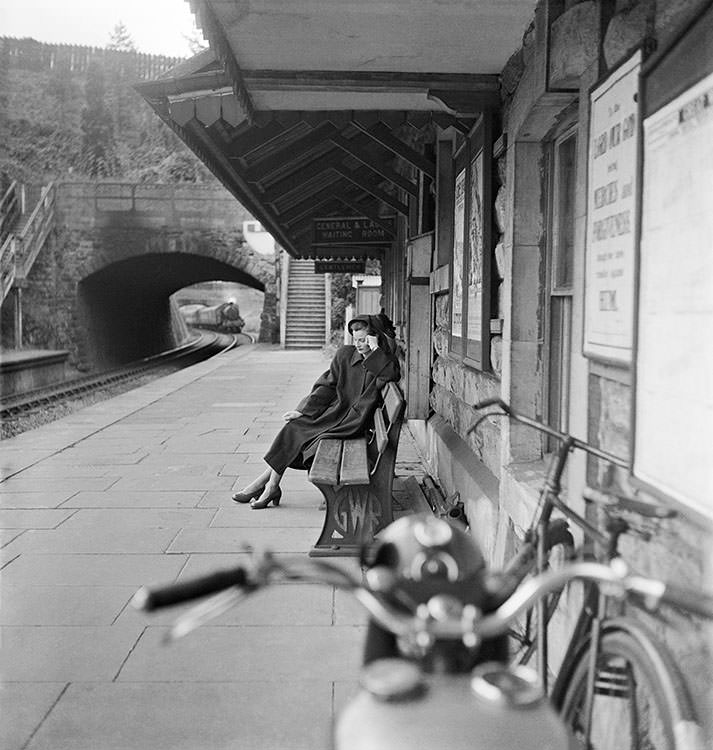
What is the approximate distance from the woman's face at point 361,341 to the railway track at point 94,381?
34.9ft

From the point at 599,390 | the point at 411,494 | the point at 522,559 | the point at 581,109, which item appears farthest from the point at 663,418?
the point at 411,494

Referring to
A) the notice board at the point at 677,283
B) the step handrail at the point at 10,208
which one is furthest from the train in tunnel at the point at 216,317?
the notice board at the point at 677,283

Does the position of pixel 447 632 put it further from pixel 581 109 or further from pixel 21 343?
pixel 21 343

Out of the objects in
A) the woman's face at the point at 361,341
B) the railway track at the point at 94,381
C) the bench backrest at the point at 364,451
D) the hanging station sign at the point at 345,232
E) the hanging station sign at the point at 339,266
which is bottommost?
the railway track at the point at 94,381

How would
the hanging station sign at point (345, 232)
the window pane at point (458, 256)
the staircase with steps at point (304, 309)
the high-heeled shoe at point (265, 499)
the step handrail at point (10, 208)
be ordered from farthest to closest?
1. the staircase with steps at point (304, 309)
2. the step handrail at point (10, 208)
3. the hanging station sign at point (345, 232)
4. the high-heeled shoe at point (265, 499)
5. the window pane at point (458, 256)

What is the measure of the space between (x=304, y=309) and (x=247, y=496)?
2703 centimetres

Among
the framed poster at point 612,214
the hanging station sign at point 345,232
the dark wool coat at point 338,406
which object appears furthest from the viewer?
the hanging station sign at point 345,232

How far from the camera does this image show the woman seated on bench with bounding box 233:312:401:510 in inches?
249

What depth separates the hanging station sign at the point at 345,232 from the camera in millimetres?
12430

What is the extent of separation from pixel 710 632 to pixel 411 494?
4.98m

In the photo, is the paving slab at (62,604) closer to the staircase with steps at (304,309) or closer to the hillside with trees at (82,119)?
the staircase with steps at (304,309)

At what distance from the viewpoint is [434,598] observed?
143cm

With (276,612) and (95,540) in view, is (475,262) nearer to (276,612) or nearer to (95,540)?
(276,612)

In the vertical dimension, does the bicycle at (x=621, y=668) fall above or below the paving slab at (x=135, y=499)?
above
